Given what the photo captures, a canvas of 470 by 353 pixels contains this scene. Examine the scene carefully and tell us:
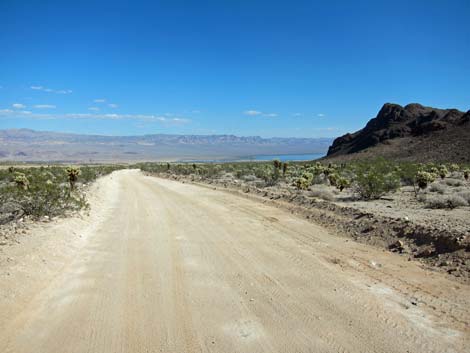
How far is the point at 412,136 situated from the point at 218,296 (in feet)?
296

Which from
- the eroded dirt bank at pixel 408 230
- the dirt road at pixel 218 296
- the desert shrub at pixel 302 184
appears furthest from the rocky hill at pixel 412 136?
the dirt road at pixel 218 296

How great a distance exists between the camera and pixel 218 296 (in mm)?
6609

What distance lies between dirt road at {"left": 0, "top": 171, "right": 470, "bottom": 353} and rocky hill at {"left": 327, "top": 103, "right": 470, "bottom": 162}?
58.1m

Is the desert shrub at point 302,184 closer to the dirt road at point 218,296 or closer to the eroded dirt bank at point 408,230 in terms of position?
the eroded dirt bank at point 408,230

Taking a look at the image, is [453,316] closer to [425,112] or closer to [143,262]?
[143,262]

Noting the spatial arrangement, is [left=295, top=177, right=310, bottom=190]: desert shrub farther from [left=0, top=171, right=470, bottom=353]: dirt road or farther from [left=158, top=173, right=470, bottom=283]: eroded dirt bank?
[left=0, top=171, right=470, bottom=353]: dirt road

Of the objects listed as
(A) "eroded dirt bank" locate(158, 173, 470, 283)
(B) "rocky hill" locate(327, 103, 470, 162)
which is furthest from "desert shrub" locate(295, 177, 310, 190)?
(B) "rocky hill" locate(327, 103, 470, 162)

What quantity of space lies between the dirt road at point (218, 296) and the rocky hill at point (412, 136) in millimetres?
58136

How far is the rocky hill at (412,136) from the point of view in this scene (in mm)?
66625

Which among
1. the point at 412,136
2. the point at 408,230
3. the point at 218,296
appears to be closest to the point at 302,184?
the point at 408,230

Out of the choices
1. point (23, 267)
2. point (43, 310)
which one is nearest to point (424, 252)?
point (43, 310)

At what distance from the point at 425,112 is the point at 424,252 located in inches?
3853

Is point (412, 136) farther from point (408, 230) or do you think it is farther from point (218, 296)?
point (218, 296)

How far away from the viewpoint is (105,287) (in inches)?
274
